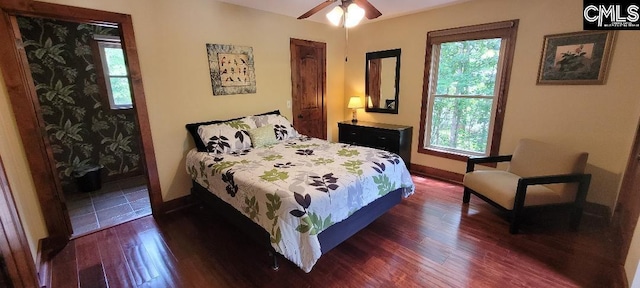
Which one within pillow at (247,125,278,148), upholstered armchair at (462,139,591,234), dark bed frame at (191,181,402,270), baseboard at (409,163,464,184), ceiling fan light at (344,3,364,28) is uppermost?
ceiling fan light at (344,3,364,28)

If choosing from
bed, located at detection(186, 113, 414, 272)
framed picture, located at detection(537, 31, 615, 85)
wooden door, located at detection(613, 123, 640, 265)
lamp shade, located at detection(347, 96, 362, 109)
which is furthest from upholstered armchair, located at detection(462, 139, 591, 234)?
lamp shade, located at detection(347, 96, 362, 109)

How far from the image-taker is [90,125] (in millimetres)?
3633

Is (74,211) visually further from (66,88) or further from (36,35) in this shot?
(36,35)

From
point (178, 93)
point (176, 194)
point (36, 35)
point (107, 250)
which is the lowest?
point (107, 250)

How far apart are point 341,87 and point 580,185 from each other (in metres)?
3.40

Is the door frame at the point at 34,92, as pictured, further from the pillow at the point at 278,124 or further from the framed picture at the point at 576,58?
the framed picture at the point at 576,58

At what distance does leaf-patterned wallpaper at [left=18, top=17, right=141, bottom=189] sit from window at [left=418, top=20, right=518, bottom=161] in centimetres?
424

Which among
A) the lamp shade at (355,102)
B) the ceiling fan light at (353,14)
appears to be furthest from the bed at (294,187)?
the lamp shade at (355,102)

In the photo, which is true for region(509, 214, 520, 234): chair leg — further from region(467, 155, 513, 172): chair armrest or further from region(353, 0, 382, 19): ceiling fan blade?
region(353, 0, 382, 19): ceiling fan blade

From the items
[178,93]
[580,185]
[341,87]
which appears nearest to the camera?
[580,185]

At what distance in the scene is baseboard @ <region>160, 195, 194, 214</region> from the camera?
293 centimetres

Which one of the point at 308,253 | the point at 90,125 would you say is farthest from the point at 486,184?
the point at 90,125

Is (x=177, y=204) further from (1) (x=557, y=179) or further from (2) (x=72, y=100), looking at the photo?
(1) (x=557, y=179)

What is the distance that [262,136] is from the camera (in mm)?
3062
